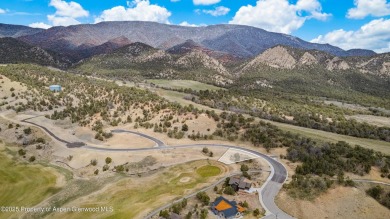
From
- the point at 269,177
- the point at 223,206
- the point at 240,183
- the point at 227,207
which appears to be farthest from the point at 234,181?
the point at 227,207

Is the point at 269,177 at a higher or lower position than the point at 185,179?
higher

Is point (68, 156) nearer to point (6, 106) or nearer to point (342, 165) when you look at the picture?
point (6, 106)

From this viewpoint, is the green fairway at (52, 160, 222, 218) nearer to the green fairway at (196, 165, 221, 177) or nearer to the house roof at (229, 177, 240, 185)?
the green fairway at (196, 165, 221, 177)

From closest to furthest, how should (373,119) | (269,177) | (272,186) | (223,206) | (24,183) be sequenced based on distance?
(223,206)
(272,186)
(269,177)
(24,183)
(373,119)

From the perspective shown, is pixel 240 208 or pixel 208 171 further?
pixel 208 171

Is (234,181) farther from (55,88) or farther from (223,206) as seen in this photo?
(55,88)

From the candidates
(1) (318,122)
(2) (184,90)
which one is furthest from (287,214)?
(2) (184,90)
